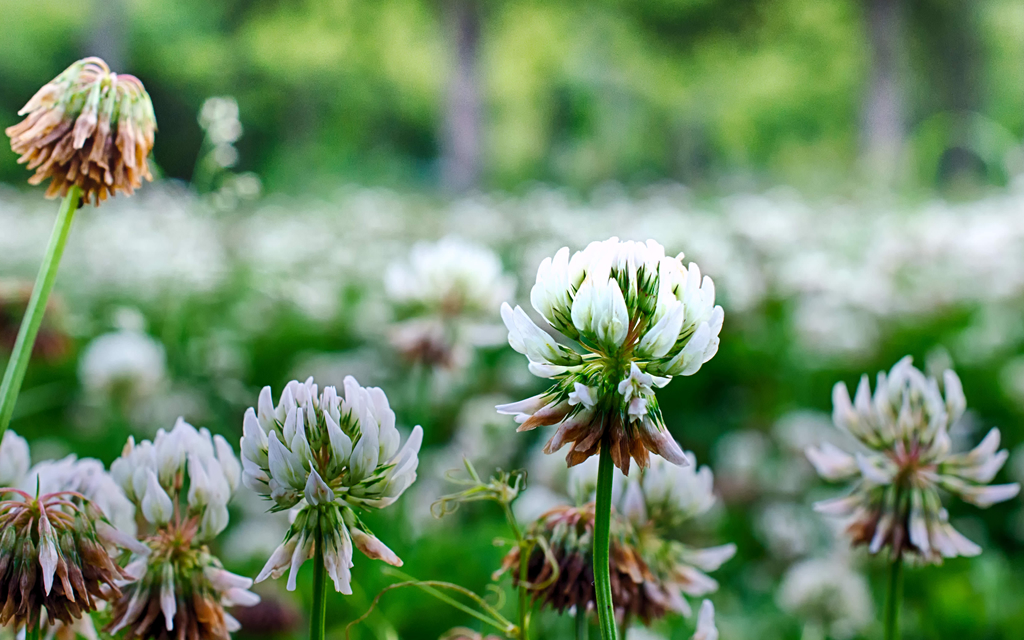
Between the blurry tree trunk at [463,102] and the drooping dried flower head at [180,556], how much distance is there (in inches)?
422

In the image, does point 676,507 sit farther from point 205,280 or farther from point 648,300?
point 205,280

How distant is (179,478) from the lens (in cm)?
58

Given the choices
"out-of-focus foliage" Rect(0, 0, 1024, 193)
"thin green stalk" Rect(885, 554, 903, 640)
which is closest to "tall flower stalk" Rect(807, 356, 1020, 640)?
"thin green stalk" Rect(885, 554, 903, 640)

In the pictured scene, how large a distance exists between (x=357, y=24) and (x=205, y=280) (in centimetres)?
1441

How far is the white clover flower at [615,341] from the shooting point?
1.50 feet

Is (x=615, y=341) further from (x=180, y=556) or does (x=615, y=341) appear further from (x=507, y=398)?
(x=507, y=398)

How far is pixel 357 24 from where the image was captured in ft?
50.2

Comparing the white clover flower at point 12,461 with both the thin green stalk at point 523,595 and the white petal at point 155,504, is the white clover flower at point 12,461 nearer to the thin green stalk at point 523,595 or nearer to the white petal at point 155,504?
the white petal at point 155,504

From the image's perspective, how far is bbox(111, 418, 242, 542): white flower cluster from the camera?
1.79ft

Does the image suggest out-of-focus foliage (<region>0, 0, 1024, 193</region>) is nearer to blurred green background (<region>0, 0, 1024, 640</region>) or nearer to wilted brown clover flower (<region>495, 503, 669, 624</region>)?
blurred green background (<region>0, 0, 1024, 640</region>)

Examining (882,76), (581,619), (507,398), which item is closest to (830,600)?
(581,619)

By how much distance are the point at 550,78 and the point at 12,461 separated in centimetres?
2378

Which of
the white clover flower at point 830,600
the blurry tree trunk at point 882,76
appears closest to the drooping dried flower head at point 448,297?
the white clover flower at point 830,600

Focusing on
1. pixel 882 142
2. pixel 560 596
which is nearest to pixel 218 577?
pixel 560 596
